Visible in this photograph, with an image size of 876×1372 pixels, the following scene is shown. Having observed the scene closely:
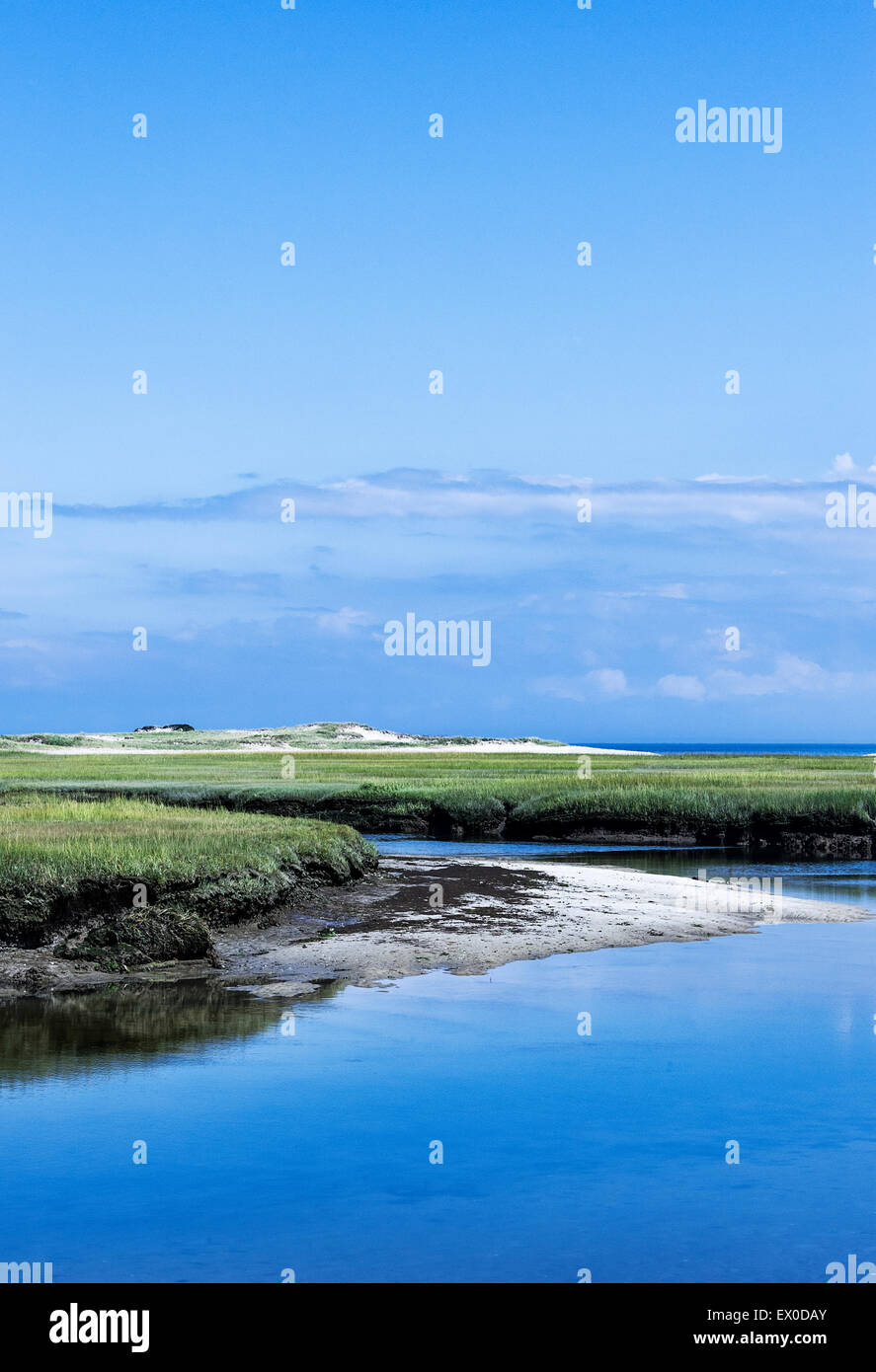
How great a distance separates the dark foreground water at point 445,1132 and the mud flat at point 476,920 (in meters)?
1.26

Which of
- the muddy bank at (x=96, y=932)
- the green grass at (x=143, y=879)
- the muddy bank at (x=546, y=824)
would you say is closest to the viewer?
the muddy bank at (x=96, y=932)

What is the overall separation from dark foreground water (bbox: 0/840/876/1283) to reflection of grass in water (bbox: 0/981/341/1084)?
0.15ft

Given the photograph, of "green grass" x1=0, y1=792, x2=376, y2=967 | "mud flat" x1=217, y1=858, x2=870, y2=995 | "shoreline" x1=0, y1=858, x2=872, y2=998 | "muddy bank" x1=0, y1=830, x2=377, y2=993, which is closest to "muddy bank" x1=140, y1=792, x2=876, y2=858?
"mud flat" x1=217, y1=858, x2=870, y2=995

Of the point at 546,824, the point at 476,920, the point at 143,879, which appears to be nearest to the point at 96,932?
the point at 143,879

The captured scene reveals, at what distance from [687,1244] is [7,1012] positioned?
952 centimetres

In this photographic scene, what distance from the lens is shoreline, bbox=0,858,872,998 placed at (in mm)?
17297

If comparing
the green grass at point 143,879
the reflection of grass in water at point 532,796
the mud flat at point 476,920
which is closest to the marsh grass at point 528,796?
the reflection of grass in water at point 532,796

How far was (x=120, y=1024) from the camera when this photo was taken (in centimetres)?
1502

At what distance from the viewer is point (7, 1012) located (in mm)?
15289

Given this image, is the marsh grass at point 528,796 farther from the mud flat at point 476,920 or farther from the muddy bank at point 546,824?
the mud flat at point 476,920

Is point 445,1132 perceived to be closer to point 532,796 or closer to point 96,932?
point 96,932

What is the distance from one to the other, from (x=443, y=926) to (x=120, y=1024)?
24.7 feet

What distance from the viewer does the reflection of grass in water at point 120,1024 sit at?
13.5m

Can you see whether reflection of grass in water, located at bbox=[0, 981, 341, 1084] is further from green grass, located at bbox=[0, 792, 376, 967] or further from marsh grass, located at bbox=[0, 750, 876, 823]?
marsh grass, located at bbox=[0, 750, 876, 823]
